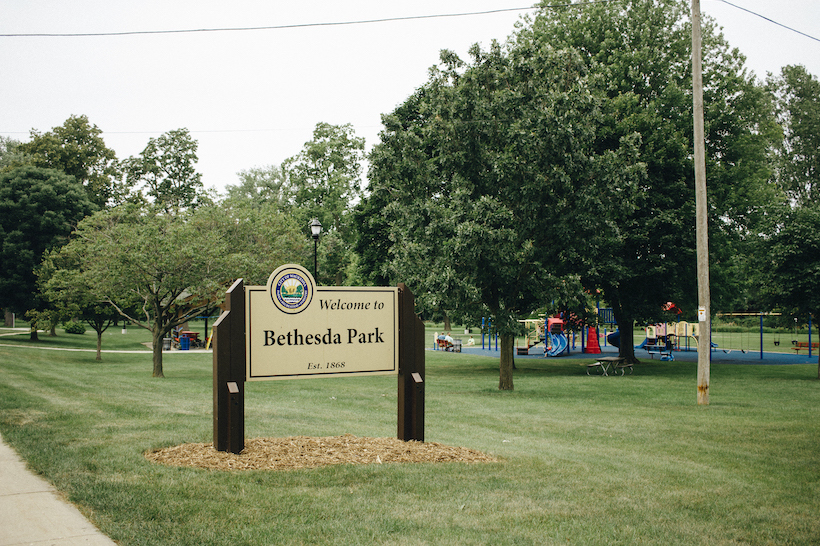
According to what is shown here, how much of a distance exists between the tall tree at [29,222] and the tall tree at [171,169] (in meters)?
15.7

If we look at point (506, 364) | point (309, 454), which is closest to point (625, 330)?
point (506, 364)

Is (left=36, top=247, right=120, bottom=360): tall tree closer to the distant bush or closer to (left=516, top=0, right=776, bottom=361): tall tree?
the distant bush

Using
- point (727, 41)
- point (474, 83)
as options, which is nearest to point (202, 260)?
point (474, 83)

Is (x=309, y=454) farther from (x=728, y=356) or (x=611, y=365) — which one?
(x=728, y=356)

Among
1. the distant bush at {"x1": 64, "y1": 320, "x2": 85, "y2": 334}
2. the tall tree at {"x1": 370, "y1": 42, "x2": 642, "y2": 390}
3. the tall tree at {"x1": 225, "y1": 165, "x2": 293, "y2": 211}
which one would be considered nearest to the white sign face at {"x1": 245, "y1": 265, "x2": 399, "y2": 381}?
the tall tree at {"x1": 370, "y1": 42, "x2": 642, "y2": 390}

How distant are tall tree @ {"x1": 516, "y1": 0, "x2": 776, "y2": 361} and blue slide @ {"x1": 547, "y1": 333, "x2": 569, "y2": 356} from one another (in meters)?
8.53

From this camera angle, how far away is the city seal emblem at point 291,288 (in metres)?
7.57

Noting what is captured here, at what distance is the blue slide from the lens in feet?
121

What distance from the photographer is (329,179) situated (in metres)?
50.8

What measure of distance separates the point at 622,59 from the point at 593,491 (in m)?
23.6

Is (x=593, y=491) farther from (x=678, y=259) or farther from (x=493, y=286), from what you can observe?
(x=678, y=259)

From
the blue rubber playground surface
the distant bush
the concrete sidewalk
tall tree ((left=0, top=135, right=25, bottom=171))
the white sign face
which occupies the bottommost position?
the blue rubber playground surface

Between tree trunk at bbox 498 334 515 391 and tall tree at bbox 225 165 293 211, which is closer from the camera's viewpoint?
tree trunk at bbox 498 334 515 391

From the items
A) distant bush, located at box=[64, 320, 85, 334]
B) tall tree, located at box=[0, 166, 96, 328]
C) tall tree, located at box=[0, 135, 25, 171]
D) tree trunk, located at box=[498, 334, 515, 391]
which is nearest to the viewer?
tree trunk, located at box=[498, 334, 515, 391]
